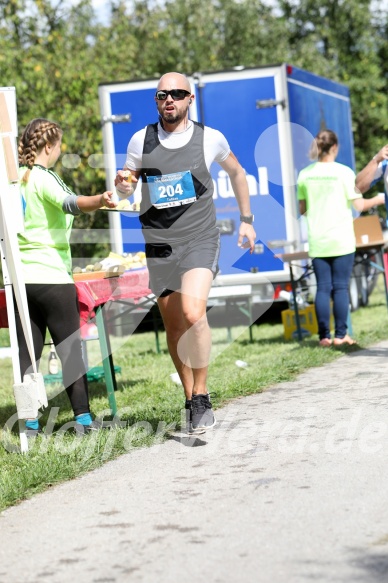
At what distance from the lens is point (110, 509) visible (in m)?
4.80

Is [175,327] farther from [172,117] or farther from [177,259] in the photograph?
[172,117]

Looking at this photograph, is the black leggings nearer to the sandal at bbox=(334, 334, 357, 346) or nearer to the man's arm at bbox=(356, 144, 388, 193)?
the man's arm at bbox=(356, 144, 388, 193)

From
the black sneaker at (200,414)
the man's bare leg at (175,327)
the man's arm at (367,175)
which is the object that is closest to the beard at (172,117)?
the man's bare leg at (175,327)

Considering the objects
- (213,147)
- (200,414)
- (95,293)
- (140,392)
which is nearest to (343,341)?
(140,392)

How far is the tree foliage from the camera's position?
2161 centimetres

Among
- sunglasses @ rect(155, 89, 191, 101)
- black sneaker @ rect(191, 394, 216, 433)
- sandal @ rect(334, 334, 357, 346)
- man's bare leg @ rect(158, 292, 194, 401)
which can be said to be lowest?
sandal @ rect(334, 334, 357, 346)

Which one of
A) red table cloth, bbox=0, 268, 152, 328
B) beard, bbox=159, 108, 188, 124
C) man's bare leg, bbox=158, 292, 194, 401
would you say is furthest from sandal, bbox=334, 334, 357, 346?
beard, bbox=159, 108, 188, 124

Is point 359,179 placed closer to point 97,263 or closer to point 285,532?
point 97,263

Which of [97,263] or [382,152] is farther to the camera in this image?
[382,152]

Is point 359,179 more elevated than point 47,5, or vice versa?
point 47,5

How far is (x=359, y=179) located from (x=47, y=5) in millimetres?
16894

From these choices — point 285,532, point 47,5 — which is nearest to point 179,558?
point 285,532

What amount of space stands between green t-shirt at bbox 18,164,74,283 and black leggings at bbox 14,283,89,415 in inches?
3.3

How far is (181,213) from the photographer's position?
6.32 meters
